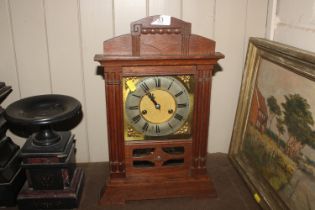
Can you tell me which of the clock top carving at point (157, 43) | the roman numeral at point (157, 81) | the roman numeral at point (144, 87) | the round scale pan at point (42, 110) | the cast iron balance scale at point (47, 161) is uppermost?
the clock top carving at point (157, 43)

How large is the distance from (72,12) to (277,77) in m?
0.91

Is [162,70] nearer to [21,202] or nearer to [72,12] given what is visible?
[72,12]

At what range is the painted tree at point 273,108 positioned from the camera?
1.30 m

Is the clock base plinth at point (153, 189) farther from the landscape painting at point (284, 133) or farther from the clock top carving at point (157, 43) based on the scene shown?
the clock top carving at point (157, 43)

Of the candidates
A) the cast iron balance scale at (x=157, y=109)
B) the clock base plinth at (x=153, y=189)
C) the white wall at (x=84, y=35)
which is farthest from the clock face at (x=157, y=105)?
the white wall at (x=84, y=35)

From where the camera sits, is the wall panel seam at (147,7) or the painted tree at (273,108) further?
the wall panel seam at (147,7)

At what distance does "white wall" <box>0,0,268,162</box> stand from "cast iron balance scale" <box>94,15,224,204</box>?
0.94ft

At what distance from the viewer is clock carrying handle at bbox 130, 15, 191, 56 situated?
1.18 metres

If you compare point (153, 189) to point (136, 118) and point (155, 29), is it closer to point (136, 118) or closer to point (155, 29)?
point (136, 118)

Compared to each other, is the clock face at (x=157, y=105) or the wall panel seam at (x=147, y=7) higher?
the wall panel seam at (x=147, y=7)

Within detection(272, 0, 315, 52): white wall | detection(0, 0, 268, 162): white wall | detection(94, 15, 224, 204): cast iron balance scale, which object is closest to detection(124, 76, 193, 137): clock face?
detection(94, 15, 224, 204): cast iron balance scale

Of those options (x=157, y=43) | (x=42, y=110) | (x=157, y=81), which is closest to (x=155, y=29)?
A: (x=157, y=43)

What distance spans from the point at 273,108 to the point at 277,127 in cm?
8

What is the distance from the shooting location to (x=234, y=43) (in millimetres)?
1541
